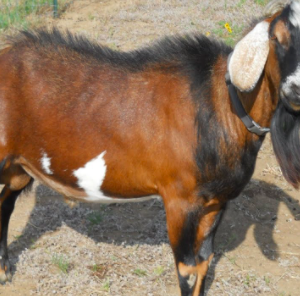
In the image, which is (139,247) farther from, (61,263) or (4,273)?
(4,273)

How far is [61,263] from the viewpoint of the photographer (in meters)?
4.29

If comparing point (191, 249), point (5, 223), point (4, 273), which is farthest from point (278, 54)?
point (4, 273)

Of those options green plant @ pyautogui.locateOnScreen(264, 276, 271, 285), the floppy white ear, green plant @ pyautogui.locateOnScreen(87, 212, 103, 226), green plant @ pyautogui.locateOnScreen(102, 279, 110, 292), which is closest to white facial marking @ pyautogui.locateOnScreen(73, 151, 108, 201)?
green plant @ pyautogui.locateOnScreen(102, 279, 110, 292)

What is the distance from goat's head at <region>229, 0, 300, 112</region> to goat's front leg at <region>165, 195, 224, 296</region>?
0.91m

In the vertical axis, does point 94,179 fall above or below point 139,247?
above

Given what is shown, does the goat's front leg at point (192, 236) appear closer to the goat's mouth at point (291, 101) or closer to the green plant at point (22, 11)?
the goat's mouth at point (291, 101)

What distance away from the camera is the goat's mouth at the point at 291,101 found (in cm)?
274

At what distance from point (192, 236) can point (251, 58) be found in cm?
127

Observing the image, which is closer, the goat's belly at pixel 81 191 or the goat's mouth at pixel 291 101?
the goat's mouth at pixel 291 101

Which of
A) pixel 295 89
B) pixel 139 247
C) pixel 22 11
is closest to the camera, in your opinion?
pixel 295 89

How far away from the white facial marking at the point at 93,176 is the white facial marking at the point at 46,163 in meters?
0.20

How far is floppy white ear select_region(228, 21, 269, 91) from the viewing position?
275cm

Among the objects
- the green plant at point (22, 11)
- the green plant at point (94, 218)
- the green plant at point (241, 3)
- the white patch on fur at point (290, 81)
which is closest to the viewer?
the white patch on fur at point (290, 81)

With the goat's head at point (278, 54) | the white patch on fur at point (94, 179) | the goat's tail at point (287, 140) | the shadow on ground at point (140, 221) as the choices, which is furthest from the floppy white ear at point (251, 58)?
the shadow on ground at point (140, 221)
